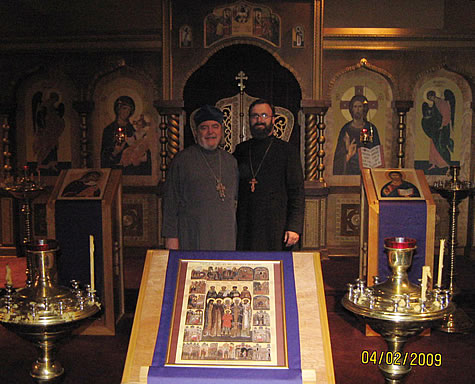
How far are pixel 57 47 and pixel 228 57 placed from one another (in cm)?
213

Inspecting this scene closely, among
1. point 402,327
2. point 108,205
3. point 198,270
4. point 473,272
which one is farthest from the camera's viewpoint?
point 473,272

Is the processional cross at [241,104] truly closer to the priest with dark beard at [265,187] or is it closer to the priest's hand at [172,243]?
the priest with dark beard at [265,187]

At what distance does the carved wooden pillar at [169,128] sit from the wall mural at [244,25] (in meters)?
0.86

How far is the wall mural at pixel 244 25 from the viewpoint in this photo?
631 cm

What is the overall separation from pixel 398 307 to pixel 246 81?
488 centimetres

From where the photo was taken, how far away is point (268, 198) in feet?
12.5

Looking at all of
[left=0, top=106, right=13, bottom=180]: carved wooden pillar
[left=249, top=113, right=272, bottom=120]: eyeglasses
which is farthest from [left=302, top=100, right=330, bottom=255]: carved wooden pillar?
[left=0, top=106, right=13, bottom=180]: carved wooden pillar

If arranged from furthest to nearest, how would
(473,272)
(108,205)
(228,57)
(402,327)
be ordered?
(228,57) < (473,272) < (108,205) < (402,327)

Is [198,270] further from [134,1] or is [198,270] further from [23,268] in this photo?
[134,1]

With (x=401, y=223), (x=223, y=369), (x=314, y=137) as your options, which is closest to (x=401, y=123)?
(x=314, y=137)

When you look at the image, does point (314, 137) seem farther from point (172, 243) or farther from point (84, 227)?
point (172, 243)

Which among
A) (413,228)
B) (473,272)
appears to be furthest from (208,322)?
(473,272)

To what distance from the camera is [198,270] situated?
6.87 feet
